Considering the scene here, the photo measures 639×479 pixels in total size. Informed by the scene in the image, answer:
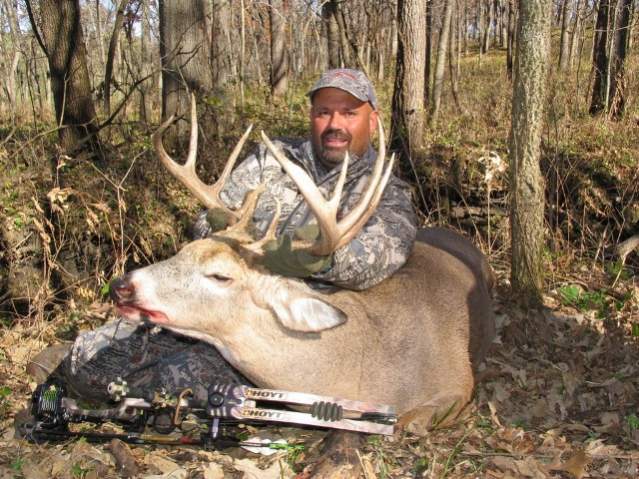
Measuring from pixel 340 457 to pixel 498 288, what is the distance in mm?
2916

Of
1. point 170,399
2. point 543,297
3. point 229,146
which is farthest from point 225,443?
point 229,146

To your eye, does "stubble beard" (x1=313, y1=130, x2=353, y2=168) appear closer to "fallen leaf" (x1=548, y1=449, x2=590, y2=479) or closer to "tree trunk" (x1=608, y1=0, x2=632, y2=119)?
"fallen leaf" (x1=548, y1=449, x2=590, y2=479)

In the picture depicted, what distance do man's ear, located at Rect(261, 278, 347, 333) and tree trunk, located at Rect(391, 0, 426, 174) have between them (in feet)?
15.0

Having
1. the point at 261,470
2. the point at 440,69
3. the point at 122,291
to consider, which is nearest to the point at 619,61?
the point at 440,69

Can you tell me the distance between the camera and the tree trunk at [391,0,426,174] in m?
7.77

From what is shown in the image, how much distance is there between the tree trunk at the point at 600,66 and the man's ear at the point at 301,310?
609cm

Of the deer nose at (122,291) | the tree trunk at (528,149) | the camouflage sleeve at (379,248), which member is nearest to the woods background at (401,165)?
the tree trunk at (528,149)

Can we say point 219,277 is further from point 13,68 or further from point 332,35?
point 332,35

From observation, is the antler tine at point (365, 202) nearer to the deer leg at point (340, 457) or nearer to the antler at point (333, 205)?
the antler at point (333, 205)

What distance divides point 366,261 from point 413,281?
571 millimetres

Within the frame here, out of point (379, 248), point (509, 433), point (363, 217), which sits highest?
point (363, 217)

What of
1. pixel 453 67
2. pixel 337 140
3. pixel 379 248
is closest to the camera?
pixel 379 248

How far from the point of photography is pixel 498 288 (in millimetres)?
5684

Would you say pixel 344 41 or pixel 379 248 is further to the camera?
pixel 344 41
